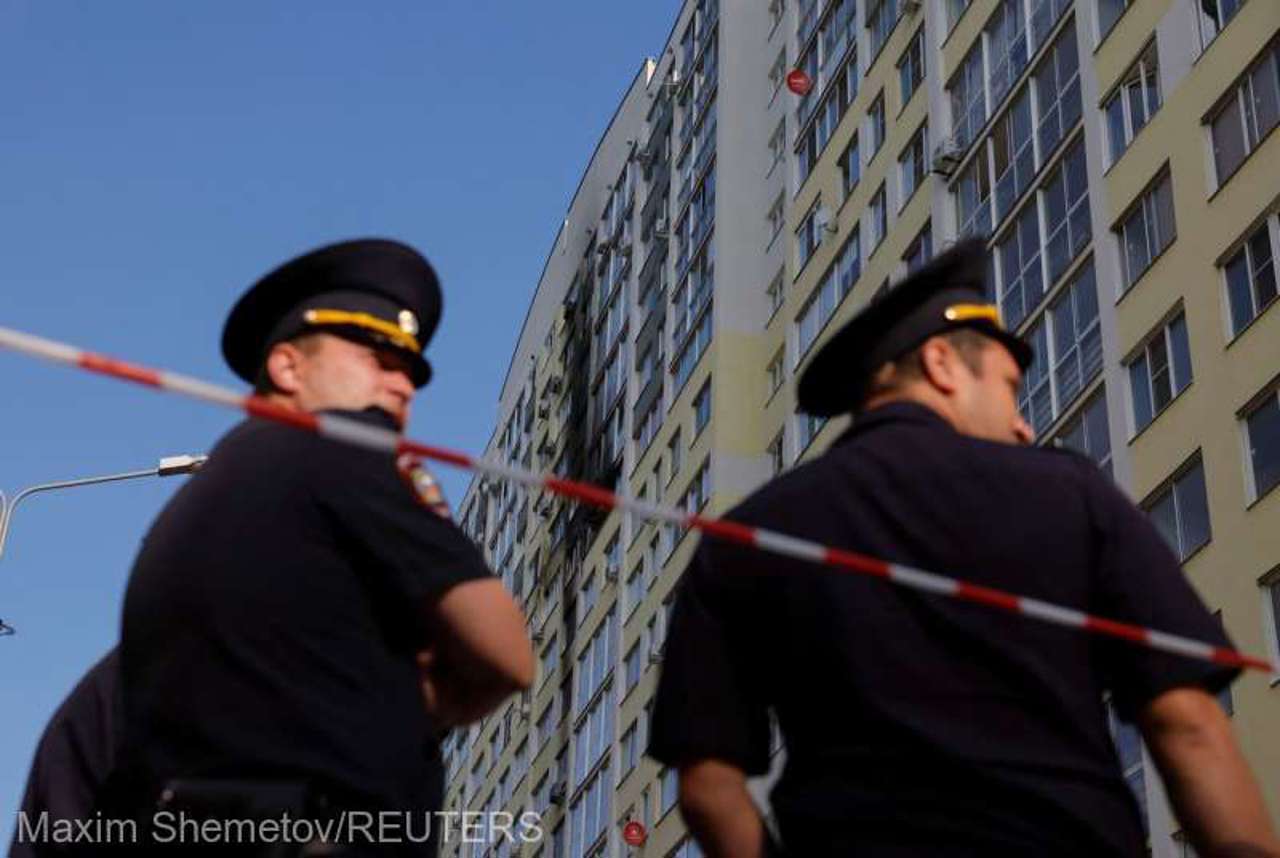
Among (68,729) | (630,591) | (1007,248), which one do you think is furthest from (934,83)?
(68,729)

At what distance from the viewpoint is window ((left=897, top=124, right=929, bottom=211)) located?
1489 inches

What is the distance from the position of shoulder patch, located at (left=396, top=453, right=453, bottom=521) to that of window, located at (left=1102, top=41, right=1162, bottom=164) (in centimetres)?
2622

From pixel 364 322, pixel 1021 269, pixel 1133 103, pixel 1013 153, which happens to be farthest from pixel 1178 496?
pixel 364 322

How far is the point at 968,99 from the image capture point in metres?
36.3

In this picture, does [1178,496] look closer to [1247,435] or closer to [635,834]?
[1247,435]

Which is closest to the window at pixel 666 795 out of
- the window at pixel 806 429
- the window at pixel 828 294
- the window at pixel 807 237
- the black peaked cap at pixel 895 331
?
the window at pixel 806 429

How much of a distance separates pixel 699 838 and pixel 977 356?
1167 millimetres

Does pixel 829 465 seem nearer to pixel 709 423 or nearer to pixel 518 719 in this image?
pixel 709 423

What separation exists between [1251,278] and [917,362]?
22.5 m

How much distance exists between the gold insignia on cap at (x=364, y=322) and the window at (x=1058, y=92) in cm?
→ 2823

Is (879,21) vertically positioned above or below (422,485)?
above

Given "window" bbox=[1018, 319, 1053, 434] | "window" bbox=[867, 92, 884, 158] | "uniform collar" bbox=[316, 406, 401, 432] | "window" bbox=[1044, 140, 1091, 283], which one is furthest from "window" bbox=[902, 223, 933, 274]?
"uniform collar" bbox=[316, 406, 401, 432]

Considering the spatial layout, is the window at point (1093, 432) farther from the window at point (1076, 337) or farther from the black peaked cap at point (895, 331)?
the black peaked cap at point (895, 331)

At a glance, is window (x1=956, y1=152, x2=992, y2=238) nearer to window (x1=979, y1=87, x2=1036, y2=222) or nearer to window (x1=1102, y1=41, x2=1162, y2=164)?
window (x1=979, y1=87, x2=1036, y2=222)
